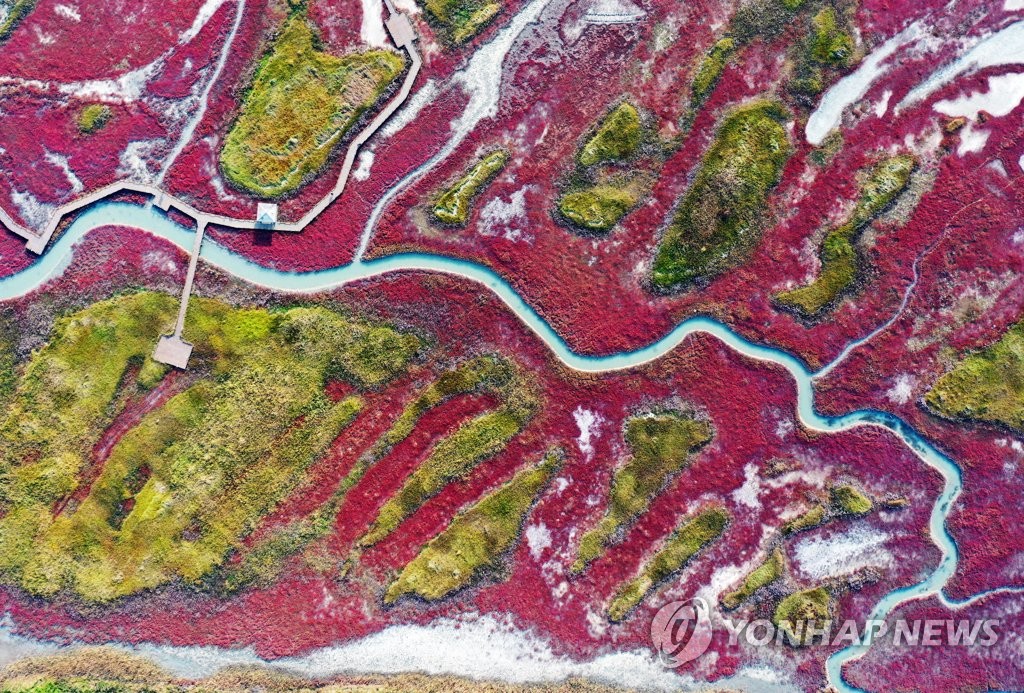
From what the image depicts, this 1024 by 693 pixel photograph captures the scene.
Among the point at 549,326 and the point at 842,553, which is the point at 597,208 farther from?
the point at 842,553

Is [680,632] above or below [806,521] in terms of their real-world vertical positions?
below

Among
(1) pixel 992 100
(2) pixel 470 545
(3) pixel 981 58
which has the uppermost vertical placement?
(3) pixel 981 58

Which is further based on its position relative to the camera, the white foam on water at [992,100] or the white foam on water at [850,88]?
the white foam on water at [850,88]

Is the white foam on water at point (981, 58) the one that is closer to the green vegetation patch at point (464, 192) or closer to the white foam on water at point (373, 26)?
the green vegetation patch at point (464, 192)

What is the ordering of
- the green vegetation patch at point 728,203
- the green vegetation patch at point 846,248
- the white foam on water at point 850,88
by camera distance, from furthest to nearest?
the white foam on water at point 850,88 → the green vegetation patch at point 728,203 → the green vegetation patch at point 846,248

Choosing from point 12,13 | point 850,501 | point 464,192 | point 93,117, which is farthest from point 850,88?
point 12,13

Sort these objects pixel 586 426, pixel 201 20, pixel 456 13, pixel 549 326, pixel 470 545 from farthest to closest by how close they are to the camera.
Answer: pixel 456 13 < pixel 201 20 < pixel 549 326 < pixel 586 426 < pixel 470 545

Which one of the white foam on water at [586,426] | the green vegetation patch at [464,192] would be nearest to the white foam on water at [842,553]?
the white foam on water at [586,426]
